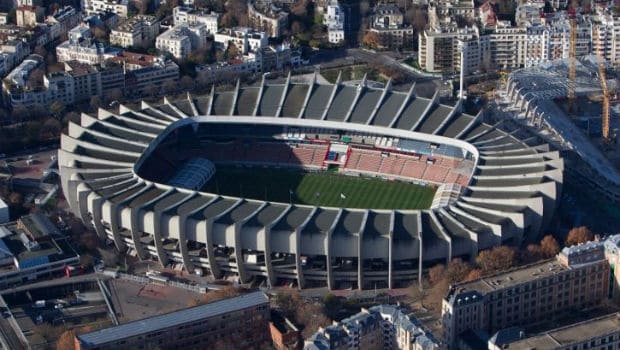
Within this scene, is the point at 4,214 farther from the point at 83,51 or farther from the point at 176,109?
the point at 83,51

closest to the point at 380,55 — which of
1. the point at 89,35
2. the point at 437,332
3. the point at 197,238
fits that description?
the point at 89,35

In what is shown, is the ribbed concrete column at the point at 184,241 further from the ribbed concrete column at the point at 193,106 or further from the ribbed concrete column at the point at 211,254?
the ribbed concrete column at the point at 193,106

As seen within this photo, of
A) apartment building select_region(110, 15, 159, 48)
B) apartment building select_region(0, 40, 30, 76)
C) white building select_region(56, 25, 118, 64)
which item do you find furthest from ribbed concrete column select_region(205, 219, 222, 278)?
apartment building select_region(110, 15, 159, 48)

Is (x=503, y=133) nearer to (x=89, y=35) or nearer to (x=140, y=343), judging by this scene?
(x=140, y=343)

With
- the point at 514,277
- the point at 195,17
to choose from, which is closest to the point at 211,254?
the point at 514,277

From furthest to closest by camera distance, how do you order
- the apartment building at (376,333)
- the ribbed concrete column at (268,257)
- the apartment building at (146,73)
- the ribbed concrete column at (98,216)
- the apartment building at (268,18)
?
the apartment building at (268,18), the apartment building at (146,73), the ribbed concrete column at (98,216), the ribbed concrete column at (268,257), the apartment building at (376,333)

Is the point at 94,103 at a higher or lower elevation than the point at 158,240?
higher

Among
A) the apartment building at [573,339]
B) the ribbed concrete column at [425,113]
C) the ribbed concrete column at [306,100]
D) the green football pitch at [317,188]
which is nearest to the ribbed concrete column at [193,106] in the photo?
the green football pitch at [317,188]
